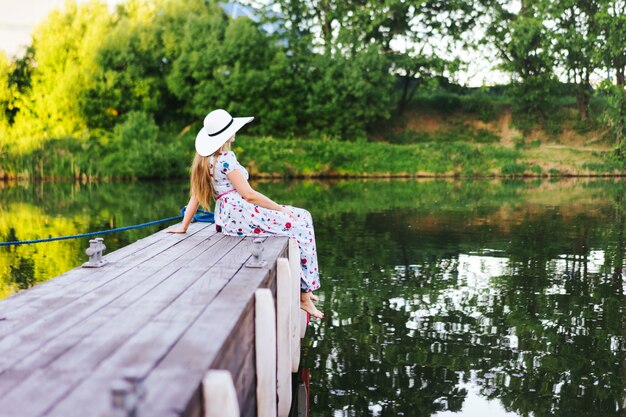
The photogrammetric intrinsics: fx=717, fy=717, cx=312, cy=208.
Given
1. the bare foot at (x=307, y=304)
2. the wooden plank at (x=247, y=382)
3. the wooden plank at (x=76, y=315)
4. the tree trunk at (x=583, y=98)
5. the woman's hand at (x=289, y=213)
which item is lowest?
the bare foot at (x=307, y=304)

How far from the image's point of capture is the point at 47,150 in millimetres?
31031

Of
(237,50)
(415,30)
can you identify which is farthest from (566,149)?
(237,50)

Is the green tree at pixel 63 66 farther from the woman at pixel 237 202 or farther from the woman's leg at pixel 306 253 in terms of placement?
the woman's leg at pixel 306 253

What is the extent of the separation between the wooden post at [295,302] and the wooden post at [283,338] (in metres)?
0.55

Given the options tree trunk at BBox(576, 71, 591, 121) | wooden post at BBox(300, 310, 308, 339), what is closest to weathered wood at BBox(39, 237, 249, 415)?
wooden post at BBox(300, 310, 308, 339)

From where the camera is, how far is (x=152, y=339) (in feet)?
9.08

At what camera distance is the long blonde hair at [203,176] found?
6.12m

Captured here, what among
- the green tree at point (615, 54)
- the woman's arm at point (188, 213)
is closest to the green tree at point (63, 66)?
the green tree at point (615, 54)

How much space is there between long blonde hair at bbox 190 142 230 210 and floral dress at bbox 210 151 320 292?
0.17 ft

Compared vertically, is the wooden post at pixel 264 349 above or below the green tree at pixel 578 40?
below

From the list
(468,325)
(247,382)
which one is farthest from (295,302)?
(468,325)

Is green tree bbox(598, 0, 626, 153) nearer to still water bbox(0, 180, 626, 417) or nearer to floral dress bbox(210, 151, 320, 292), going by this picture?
still water bbox(0, 180, 626, 417)

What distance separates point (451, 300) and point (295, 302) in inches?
118

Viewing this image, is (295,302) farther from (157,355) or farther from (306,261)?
(157,355)
